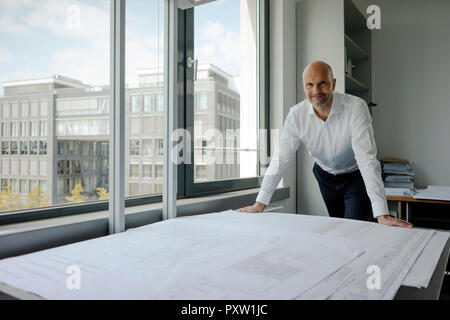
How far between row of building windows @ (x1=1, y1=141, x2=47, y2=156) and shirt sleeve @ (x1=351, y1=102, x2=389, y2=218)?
122 cm

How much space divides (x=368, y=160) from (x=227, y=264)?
100 cm

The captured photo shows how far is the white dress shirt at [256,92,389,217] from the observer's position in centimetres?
150

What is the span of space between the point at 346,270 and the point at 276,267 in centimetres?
12

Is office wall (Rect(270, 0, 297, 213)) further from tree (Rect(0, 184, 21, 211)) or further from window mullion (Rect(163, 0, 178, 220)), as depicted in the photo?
tree (Rect(0, 184, 21, 211))

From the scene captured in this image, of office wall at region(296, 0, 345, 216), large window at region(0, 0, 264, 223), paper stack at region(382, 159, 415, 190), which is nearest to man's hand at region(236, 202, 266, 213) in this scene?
large window at region(0, 0, 264, 223)

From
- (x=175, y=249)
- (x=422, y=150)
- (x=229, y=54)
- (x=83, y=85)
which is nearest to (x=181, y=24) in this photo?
(x=229, y=54)

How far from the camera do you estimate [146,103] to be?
1.61 metres

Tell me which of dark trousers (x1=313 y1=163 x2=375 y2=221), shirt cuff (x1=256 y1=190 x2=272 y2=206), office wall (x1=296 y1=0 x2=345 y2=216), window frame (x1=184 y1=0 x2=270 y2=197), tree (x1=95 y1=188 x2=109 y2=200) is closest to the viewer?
tree (x1=95 y1=188 x2=109 y2=200)

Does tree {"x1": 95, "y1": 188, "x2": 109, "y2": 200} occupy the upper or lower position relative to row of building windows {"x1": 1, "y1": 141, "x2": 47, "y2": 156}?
lower

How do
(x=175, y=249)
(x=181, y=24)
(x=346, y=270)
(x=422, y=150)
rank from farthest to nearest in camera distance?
(x=422, y=150), (x=181, y=24), (x=175, y=249), (x=346, y=270)

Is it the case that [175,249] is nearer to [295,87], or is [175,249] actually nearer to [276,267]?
[276,267]

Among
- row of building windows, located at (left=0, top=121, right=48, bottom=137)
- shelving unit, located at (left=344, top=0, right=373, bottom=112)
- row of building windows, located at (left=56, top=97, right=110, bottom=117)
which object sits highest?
shelving unit, located at (left=344, top=0, right=373, bottom=112)

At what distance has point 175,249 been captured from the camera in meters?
0.74

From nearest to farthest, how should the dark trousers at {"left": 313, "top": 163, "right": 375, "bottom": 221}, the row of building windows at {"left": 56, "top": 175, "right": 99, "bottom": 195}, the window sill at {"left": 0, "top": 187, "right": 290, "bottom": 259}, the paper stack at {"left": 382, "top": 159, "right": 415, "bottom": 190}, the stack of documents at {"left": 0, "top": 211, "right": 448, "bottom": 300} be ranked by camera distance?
the stack of documents at {"left": 0, "top": 211, "right": 448, "bottom": 300} < the window sill at {"left": 0, "top": 187, "right": 290, "bottom": 259} < the row of building windows at {"left": 56, "top": 175, "right": 99, "bottom": 195} < the dark trousers at {"left": 313, "top": 163, "right": 375, "bottom": 221} < the paper stack at {"left": 382, "top": 159, "right": 415, "bottom": 190}
